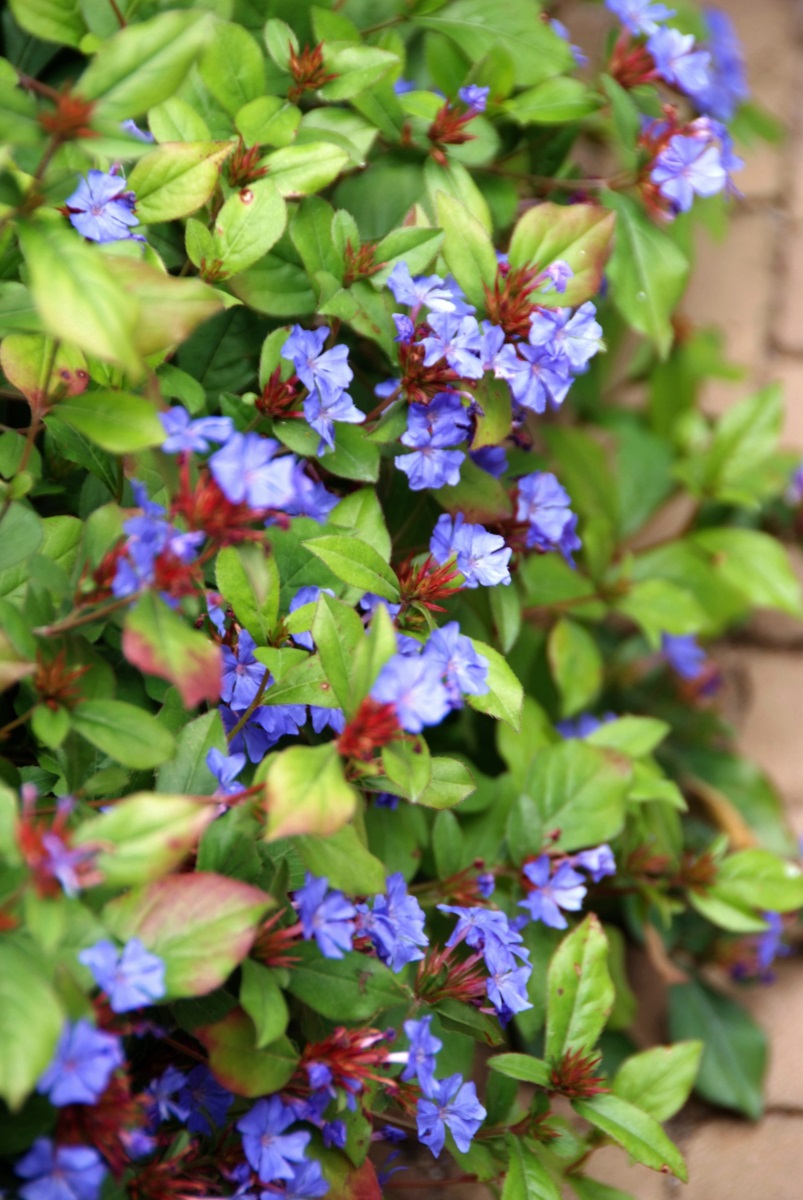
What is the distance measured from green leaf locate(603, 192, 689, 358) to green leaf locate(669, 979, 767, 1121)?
77 cm

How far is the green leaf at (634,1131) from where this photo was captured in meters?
0.85

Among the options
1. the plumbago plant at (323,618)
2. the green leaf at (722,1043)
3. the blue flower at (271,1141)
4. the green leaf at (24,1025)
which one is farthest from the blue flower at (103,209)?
the green leaf at (722,1043)

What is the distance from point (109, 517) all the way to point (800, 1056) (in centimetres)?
106

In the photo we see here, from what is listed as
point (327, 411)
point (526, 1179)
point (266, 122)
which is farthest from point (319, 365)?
point (526, 1179)

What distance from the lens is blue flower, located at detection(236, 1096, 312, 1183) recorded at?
0.72m

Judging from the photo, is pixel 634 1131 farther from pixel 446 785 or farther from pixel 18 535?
pixel 18 535

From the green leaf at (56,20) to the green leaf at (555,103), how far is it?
1.32 feet

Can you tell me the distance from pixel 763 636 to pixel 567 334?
90cm

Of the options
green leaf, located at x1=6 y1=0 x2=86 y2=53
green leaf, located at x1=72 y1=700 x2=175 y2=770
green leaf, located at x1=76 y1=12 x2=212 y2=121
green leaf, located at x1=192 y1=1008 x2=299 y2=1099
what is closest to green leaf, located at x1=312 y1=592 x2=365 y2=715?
green leaf, located at x1=72 y1=700 x2=175 y2=770

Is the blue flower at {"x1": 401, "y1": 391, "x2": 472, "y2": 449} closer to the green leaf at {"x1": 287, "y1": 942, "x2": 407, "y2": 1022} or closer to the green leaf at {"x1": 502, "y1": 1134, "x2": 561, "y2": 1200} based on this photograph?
the green leaf at {"x1": 287, "y1": 942, "x2": 407, "y2": 1022}

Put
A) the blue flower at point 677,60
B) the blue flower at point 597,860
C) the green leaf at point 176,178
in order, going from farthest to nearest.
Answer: the blue flower at point 677,60, the blue flower at point 597,860, the green leaf at point 176,178

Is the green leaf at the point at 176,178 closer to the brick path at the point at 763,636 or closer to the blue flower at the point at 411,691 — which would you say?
the blue flower at the point at 411,691

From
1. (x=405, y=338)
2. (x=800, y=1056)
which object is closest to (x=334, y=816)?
(x=405, y=338)

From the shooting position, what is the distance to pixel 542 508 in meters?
0.99
